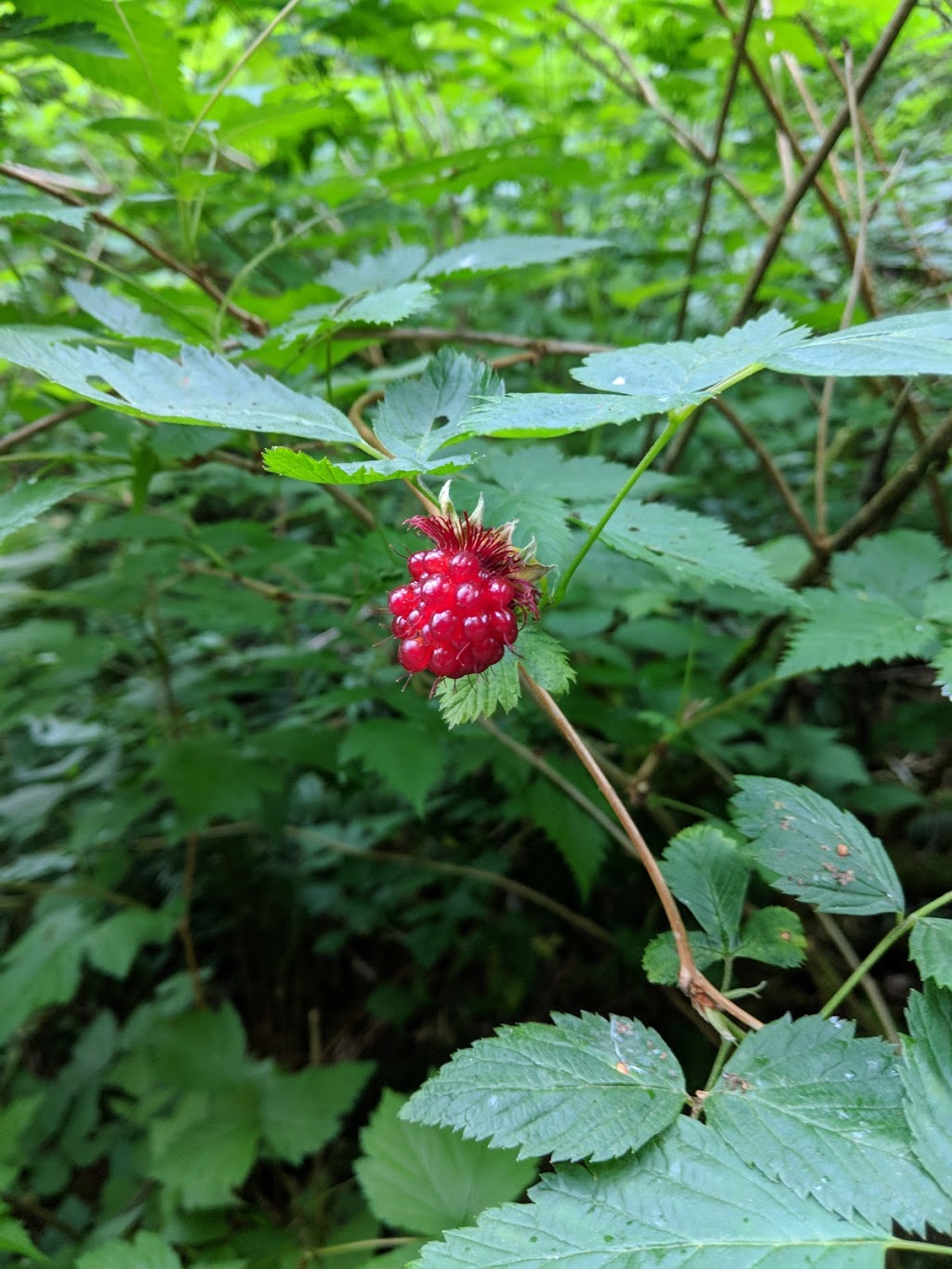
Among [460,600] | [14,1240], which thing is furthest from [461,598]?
[14,1240]

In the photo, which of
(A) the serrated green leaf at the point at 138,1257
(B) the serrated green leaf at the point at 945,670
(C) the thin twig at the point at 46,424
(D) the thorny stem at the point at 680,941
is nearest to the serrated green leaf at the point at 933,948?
(D) the thorny stem at the point at 680,941

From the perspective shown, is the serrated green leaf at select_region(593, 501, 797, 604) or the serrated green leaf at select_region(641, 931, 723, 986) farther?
the serrated green leaf at select_region(593, 501, 797, 604)

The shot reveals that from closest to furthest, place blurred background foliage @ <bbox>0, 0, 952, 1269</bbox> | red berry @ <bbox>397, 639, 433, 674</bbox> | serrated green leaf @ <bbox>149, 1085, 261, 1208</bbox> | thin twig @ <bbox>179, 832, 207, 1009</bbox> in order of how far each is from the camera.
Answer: red berry @ <bbox>397, 639, 433, 674</bbox>, blurred background foliage @ <bbox>0, 0, 952, 1269</bbox>, serrated green leaf @ <bbox>149, 1085, 261, 1208</bbox>, thin twig @ <bbox>179, 832, 207, 1009</bbox>

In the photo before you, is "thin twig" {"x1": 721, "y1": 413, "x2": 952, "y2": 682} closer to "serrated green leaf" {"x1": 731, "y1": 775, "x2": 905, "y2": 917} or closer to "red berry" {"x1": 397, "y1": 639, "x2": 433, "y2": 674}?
"serrated green leaf" {"x1": 731, "y1": 775, "x2": 905, "y2": 917}

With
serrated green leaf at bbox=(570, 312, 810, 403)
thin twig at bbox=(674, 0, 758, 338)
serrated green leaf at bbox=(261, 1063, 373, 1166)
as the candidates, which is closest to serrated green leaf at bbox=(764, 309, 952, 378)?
serrated green leaf at bbox=(570, 312, 810, 403)

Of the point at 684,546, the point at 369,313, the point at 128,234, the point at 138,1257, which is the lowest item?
the point at 138,1257

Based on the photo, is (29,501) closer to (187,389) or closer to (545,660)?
(187,389)
